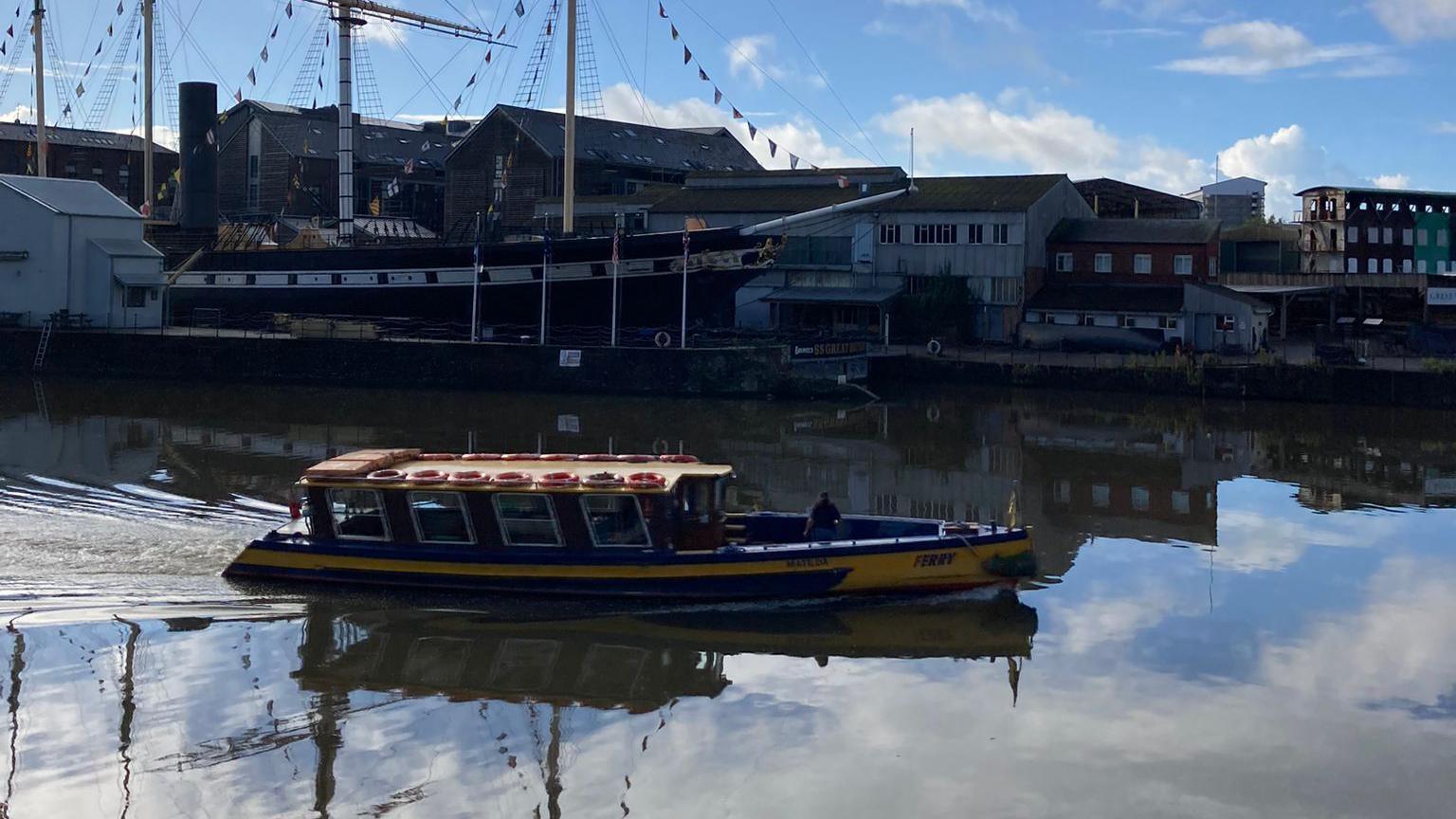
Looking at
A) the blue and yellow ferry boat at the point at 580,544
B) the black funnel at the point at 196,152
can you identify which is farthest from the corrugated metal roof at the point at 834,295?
the blue and yellow ferry boat at the point at 580,544

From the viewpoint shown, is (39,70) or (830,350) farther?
(39,70)

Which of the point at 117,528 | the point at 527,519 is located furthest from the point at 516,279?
the point at 527,519

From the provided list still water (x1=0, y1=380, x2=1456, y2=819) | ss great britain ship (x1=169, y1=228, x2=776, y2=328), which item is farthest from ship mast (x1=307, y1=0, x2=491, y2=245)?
still water (x1=0, y1=380, x2=1456, y2=819)

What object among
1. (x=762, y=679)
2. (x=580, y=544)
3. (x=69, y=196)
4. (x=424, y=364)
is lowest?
(x=762, y=679)

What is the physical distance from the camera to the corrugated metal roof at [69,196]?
148ft

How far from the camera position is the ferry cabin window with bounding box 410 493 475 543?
57.7 feet

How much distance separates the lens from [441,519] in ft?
58.1

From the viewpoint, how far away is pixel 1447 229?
60.6m

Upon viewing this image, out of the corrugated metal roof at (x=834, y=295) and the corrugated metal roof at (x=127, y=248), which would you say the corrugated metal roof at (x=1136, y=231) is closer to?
the corrugated metal roof at (x=834, y=295)

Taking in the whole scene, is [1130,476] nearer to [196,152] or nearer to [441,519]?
[441,519]

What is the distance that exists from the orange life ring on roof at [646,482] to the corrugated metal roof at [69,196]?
34.8m

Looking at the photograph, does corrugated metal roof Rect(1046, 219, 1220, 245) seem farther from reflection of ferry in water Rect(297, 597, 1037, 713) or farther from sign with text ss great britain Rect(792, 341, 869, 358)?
reflection of ferry in water Rect(297, 597, 1037, 713)

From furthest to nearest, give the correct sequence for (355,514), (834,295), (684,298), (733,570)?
(834,295) → (684,298) → (355,514) → (733,570)

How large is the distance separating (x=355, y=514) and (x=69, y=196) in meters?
34.1
